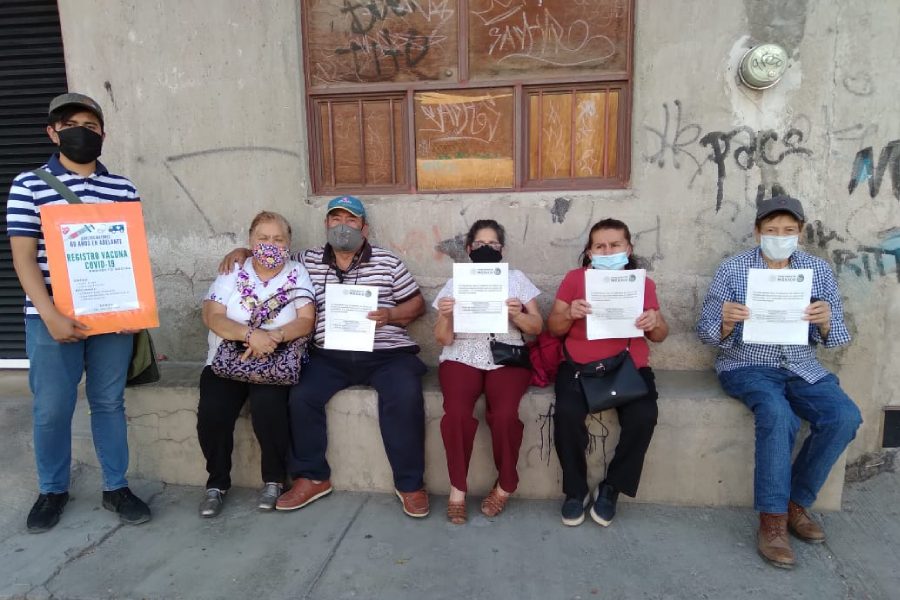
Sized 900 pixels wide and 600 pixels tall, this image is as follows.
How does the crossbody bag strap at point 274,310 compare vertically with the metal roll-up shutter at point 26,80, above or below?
below

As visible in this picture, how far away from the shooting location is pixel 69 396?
2.93 meters

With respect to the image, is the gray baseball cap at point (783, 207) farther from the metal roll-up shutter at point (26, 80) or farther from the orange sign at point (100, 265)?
Result: the metal roll-up shutter at point (26, 80)

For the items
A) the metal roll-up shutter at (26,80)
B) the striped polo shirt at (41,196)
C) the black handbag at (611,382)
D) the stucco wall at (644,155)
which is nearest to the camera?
the striped polo shirt at (41,196)

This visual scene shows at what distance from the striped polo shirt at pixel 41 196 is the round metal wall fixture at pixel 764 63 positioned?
11.8ft

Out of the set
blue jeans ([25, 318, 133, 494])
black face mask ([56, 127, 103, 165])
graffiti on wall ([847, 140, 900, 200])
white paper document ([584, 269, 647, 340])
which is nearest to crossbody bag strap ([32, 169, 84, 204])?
black face mask ([56, 127, 103, 165])

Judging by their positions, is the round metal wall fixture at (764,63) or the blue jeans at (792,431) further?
the round metal wall fixture at (764,63)

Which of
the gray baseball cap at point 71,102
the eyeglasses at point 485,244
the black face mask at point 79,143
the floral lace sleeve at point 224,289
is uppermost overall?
the gray baseball cap at point 71,102

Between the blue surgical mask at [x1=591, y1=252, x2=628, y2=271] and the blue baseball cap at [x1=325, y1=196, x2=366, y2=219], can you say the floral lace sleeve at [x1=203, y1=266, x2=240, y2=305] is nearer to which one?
the blue baseball cap at [x1=325, y1=196, x2=366, y2=219]

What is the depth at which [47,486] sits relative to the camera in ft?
10.0

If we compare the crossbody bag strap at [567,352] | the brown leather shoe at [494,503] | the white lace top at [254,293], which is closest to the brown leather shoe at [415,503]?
the brown leather shoe at [494,503]

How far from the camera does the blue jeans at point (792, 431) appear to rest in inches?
109

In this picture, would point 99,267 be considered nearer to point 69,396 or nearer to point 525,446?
point 69,396

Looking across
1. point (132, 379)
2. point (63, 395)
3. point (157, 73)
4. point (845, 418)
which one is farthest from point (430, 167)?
point (845, 418)

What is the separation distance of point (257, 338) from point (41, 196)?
1217 mm
